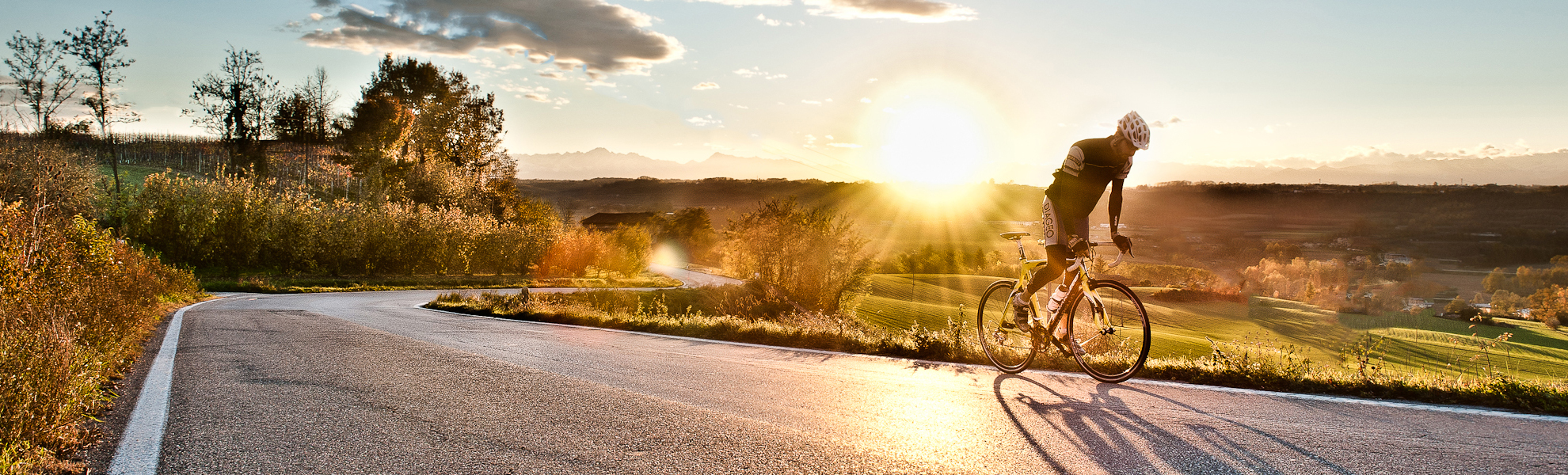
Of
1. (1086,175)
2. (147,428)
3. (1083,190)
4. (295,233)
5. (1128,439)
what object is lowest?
(295,233)

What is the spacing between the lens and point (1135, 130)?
5.32 metres

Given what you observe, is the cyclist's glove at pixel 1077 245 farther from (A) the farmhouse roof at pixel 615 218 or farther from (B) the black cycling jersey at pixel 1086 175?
(A) the farmhouse roof at pixel 615 218

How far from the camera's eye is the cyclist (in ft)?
17.7

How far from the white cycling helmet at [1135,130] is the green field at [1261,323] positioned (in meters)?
36.6

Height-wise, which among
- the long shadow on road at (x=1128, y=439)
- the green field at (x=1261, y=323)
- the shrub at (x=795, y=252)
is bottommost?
the green field at (x=1261, y=323)

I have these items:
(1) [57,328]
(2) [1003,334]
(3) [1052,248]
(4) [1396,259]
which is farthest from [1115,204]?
(4) [1396,259]

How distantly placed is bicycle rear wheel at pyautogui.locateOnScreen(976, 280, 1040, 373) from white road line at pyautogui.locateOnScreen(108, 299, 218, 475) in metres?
6.13

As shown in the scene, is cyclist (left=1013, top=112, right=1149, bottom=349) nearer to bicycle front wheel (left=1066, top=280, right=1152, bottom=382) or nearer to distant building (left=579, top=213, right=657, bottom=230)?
bicycle front wheel (left=1066, top=280, right=1152, bottom=382)

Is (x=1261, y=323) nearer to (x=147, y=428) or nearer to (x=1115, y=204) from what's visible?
(x=1115, y=204)

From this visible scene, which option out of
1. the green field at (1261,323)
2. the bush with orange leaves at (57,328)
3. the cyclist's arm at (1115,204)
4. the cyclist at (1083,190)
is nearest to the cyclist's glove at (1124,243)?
the cyclist at (1083,190)

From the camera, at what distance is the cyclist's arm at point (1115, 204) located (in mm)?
5633

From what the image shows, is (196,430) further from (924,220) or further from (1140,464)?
(924,220)

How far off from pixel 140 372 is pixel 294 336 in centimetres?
336

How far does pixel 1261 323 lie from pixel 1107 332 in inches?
3334
